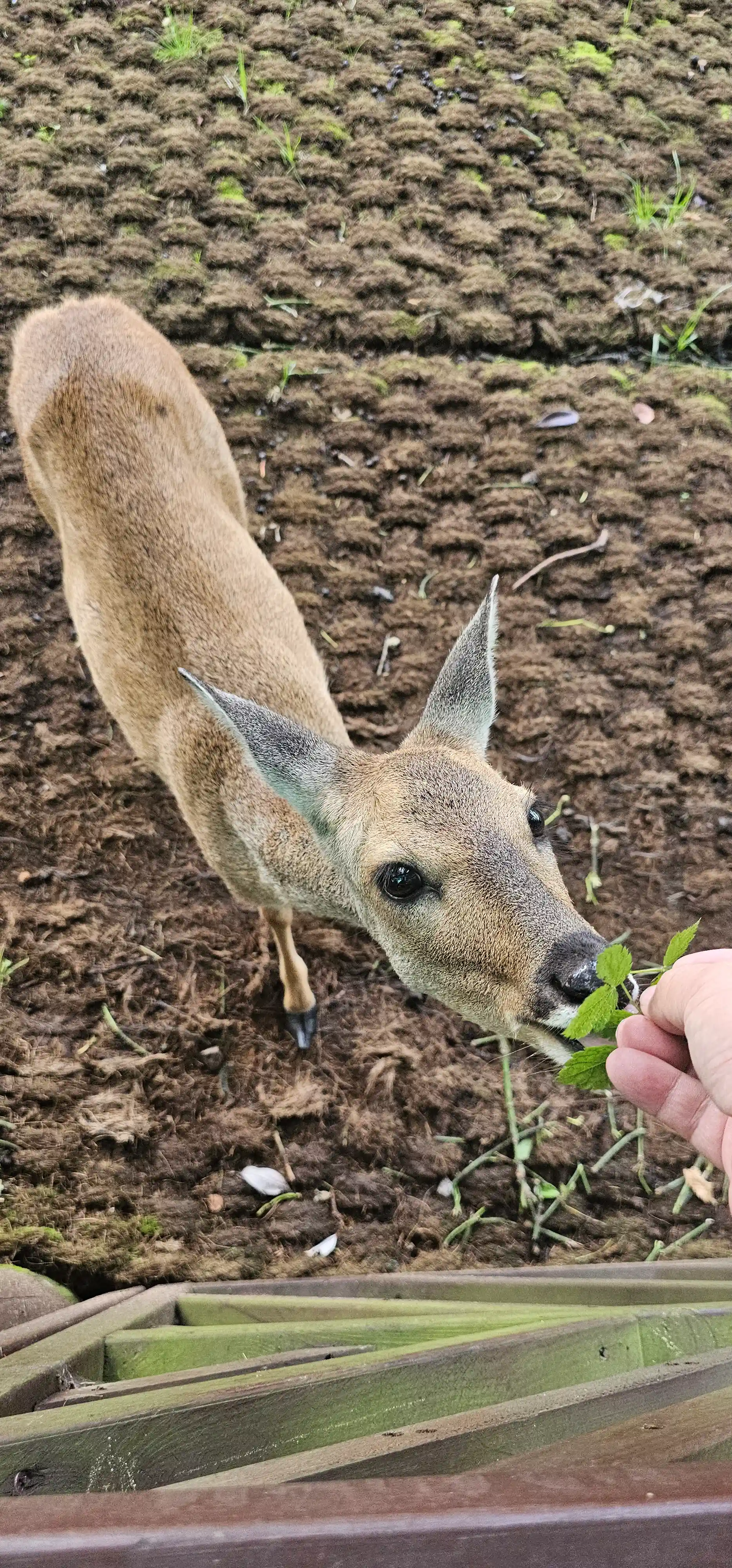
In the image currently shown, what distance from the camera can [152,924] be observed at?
379 cm

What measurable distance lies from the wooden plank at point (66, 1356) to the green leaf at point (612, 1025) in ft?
3.62

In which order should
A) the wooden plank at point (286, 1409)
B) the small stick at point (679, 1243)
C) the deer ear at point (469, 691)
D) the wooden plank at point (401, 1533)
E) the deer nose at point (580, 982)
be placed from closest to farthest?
the wooden plank at point (401, 1533)
the wooden plank at point (286, 1409)
the deer nose at point (580, 982)
the deer ear at point (469, 691)
the small stick at point (679, 1243)

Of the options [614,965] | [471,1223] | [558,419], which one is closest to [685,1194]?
[471,1223]

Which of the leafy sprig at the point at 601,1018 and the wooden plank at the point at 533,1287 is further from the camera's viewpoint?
the wooden plank at the point at 533,1287

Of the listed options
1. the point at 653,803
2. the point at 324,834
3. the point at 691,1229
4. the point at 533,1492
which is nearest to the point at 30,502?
the point at 324,834

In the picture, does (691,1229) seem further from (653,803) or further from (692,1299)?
(653,803)

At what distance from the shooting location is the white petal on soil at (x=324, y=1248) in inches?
125

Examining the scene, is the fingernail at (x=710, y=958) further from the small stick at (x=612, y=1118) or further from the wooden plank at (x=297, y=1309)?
the small stick at (x=612, y=1118)

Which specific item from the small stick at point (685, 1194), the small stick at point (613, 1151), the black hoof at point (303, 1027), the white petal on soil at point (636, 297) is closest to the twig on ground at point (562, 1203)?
the small stick at point (613, 1151)

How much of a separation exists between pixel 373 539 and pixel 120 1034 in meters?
2.32

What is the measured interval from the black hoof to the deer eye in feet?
4.39

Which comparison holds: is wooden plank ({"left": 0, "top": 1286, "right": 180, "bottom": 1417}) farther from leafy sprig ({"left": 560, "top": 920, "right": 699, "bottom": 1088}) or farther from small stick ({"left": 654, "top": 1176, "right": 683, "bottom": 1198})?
small stick ({"left": 654, "top": 1176, "right": 683, "bottom": 1198})

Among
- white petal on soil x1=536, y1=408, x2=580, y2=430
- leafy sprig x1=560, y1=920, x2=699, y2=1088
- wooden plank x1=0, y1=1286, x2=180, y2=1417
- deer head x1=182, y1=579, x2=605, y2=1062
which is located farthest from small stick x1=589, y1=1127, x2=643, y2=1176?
white petal on soil x1=536, y1=408, x2=580, y2=430

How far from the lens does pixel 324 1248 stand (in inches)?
125
